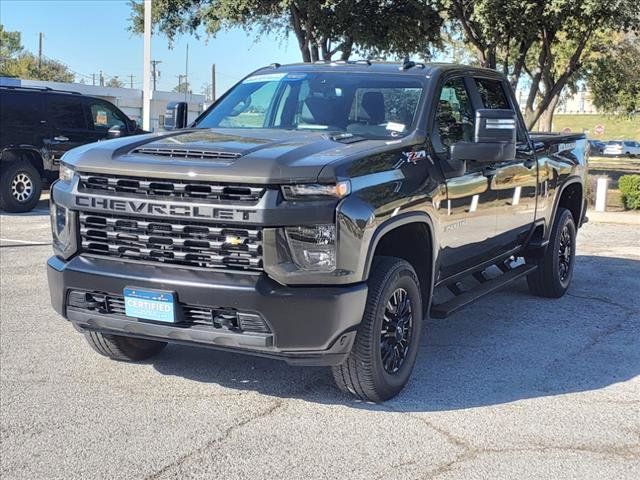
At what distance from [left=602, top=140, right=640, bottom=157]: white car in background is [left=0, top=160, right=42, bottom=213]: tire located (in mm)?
55670

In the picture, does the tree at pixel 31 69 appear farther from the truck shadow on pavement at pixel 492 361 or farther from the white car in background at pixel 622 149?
the truck shadow on pavement at pixel 492 361

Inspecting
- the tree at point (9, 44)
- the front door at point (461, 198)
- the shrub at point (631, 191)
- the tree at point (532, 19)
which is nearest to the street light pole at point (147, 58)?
the tree at point (532, 19)

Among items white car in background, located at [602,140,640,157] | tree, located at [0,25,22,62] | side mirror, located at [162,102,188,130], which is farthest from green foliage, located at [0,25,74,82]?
side mirror, located at [162,102,188,130]

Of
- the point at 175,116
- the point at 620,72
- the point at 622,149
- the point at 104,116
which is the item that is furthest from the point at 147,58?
the point at 622,149

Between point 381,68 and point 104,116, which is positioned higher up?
point 381,68

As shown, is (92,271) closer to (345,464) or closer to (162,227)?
(162,227)

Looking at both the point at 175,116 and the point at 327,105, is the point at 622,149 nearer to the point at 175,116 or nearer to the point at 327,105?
the point at 175,116

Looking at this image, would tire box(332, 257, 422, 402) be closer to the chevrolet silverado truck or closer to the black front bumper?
the chevrolet silverado truck

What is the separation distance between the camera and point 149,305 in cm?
417

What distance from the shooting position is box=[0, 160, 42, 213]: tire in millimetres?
13297

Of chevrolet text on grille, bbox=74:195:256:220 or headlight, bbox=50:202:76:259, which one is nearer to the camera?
chevrolet text on grille, bbox=74:195:256:220

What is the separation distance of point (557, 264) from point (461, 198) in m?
2.56

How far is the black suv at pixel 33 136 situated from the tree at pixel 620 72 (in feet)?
77.0

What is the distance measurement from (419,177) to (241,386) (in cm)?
173
